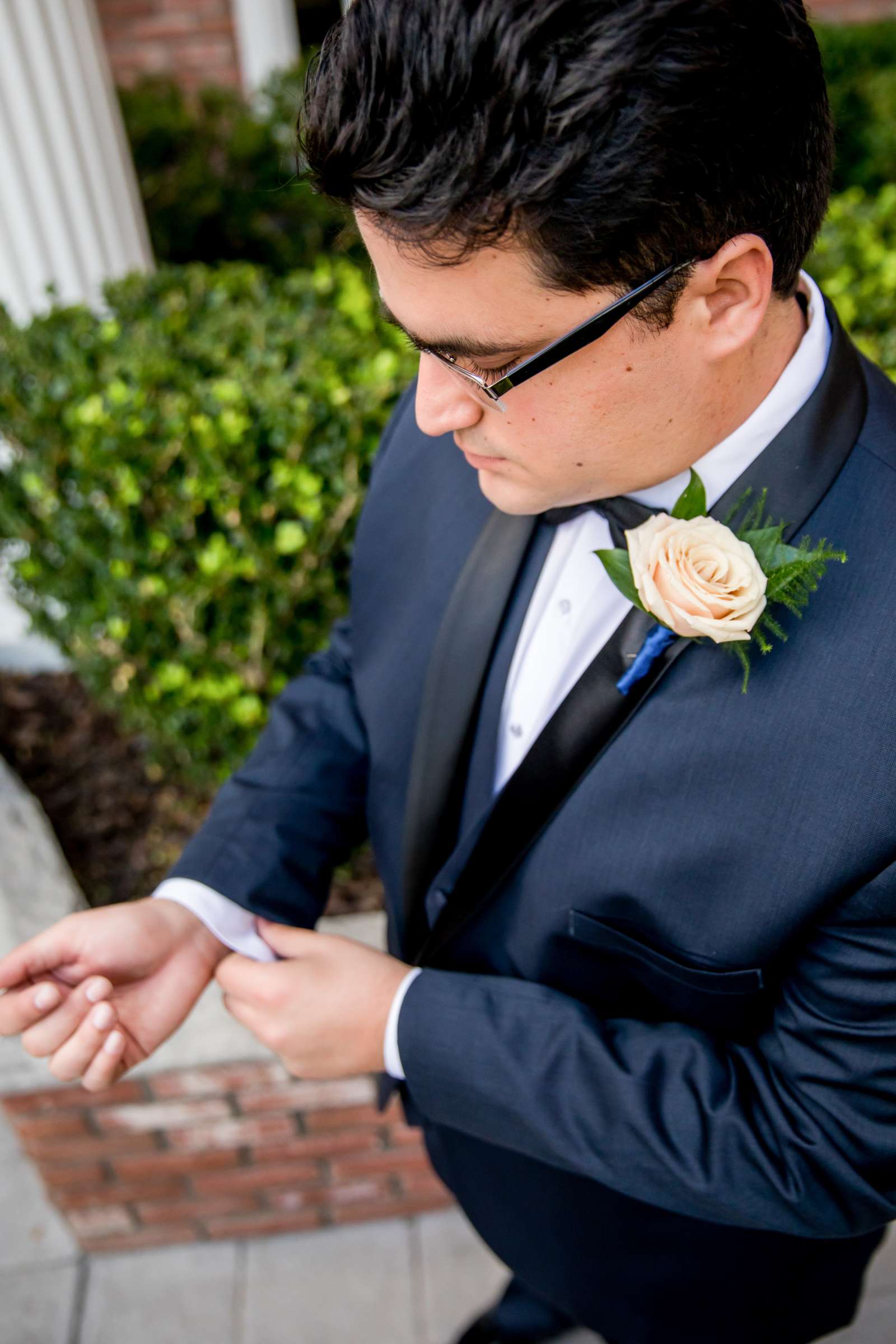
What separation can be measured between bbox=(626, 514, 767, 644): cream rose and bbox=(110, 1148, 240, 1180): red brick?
2.06m

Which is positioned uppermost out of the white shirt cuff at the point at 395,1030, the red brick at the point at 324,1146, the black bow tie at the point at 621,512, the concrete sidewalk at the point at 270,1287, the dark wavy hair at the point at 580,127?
the dark wavy hair at the point at 580,127

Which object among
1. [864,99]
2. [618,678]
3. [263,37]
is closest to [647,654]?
[618,678]

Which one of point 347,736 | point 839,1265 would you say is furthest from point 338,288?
point 839,1265

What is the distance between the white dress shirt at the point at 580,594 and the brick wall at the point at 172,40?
566 cm

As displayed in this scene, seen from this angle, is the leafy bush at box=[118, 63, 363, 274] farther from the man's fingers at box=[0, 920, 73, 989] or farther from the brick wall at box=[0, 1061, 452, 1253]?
the man's fingers at box=[0, 920, 73, 989]

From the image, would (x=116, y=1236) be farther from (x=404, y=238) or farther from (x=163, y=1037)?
(x=404, y=238)

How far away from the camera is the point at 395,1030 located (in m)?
1.53

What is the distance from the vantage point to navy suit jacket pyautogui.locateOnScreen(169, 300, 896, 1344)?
1.18 meters

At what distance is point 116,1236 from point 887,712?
8.60 ft

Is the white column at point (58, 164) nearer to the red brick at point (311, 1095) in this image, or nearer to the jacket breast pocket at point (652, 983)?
the red brick at point (311, 1095)

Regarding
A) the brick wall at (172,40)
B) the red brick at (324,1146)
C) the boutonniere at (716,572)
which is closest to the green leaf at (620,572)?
the boutonniere at (716,572)

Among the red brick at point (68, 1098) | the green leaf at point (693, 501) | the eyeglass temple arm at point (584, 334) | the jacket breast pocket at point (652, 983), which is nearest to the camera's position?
the eyeglass temple arm at point (584, 334)

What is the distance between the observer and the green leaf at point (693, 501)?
117cm

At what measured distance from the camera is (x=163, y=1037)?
163 centimetres
